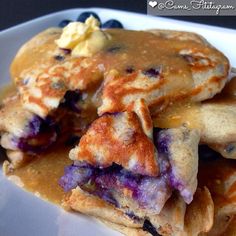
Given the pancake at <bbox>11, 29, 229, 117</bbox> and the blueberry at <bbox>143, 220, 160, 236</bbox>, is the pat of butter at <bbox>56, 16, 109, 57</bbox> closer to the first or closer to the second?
the pancake at <bbox>11, 29, 229, 117</bbox>

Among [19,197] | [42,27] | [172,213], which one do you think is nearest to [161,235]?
[172,213]

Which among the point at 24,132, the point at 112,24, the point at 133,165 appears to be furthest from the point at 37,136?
the point at 112,24

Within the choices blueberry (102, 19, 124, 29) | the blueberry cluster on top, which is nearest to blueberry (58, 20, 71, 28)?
the blueberry cluster on top

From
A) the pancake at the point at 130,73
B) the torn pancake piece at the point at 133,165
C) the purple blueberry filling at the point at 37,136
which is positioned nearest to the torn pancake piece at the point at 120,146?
the torn pancake piece at the point at 133,165

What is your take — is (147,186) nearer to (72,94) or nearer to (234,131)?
(234,131)

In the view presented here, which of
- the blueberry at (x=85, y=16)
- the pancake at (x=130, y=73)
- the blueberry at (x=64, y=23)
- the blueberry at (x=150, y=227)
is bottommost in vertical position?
the blueberry at (x=64, y=23)

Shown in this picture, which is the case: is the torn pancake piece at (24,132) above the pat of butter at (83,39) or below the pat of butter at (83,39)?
below

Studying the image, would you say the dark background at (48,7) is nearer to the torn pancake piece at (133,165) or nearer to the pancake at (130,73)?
the pancake at (130,73)

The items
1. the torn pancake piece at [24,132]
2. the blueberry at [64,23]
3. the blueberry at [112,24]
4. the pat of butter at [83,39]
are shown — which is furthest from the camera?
the blueberry at [64,23]
